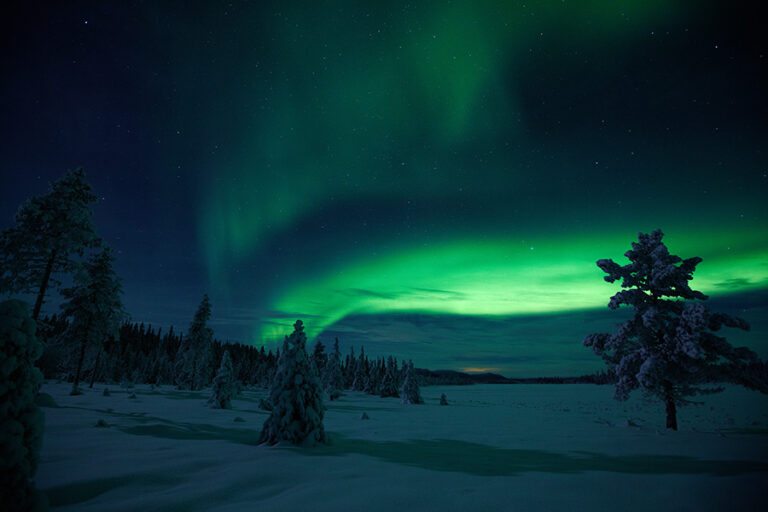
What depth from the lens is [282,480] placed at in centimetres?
693

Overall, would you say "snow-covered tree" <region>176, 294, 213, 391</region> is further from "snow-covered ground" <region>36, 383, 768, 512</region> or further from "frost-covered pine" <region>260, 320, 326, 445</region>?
"frost-covered pine" <region>260, 320, 326, 445</region>

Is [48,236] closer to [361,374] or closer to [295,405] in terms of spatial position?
[295,405]

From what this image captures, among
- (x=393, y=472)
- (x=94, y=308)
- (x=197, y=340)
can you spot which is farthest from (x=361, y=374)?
(x=393, y=472)

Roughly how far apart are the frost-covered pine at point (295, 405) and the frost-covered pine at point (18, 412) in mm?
6893

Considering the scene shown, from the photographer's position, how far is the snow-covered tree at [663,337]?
15258 mm

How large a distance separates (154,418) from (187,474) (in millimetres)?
11309

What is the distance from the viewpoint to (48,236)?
19.1m

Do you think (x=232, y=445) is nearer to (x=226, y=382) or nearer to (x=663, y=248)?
(x=226, y=382)

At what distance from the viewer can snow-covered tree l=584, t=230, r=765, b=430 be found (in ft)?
50.1

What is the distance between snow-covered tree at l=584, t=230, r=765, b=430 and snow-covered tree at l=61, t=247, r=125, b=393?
41.5 metres

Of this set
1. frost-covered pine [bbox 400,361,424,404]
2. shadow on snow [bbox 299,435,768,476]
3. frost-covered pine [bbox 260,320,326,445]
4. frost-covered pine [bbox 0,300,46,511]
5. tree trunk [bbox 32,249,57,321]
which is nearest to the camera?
frost-covered pine [bbox 0,300,46,511]

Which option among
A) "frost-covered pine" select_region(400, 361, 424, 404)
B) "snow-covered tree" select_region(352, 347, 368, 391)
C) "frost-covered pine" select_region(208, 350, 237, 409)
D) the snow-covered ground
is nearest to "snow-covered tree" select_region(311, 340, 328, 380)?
"snow-covered tree" select_region(352, 347, 368, 391)

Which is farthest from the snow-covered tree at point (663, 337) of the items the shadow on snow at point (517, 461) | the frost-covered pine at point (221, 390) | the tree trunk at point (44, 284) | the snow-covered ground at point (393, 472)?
the tree trunk at point (44, 284)

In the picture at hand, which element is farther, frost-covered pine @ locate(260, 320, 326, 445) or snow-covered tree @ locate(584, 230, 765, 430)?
snow-covered tree @ locate(584, 230, 765, 430)
